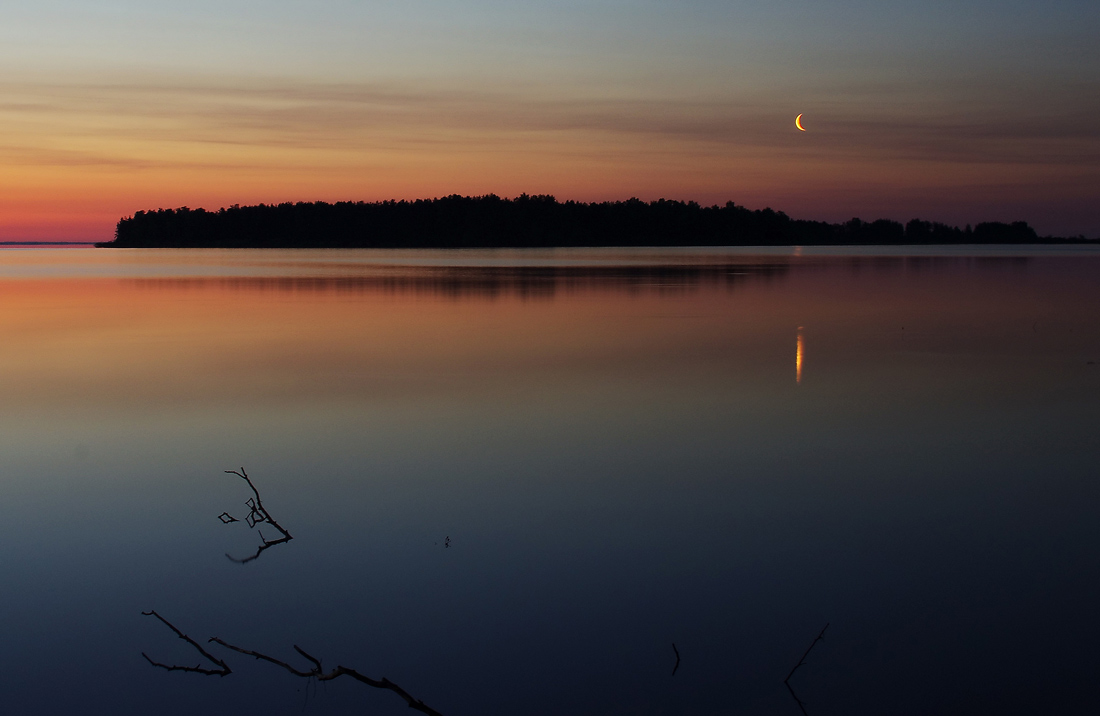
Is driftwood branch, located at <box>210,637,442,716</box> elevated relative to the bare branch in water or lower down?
elevated

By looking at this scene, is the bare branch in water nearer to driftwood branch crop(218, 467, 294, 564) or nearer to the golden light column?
driftwood branch crop(218, 467, 294, 564)

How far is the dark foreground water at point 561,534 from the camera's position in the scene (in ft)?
13.8

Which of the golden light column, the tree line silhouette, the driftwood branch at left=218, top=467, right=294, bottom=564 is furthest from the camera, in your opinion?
the tree line silhouette

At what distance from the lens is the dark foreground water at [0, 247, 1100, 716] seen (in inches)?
166

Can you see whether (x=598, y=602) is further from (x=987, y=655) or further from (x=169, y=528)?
(x=169, y=528)

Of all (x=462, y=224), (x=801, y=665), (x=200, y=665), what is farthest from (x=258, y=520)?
(x=462, y=224)

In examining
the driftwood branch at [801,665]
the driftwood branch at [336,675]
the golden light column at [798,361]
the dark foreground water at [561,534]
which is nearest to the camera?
the driftwood branch at [336,675]

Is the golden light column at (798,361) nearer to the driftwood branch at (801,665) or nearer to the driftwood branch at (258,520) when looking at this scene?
the driftwood branch at (258,520)

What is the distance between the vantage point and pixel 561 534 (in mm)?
5973

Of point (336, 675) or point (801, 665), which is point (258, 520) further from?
point (801, 665)

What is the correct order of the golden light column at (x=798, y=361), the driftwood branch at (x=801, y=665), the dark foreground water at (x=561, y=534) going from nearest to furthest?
the driftwood branch at (x=801, y=665) → the dark foreground water at (x=561, y=534) → the golden light column at (x=798, y=361)

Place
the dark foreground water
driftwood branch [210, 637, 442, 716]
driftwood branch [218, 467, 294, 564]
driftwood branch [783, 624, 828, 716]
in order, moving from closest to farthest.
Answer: driftwood branch [210, 637, 442, 716] → driftwood branch [783, 624, 828, 716] → the dark foreground water → driftwood branch [218, 467, 294, 564]

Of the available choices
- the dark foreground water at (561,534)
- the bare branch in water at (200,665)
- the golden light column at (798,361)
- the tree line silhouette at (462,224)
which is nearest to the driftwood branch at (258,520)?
the dark foreground water at (561,534)

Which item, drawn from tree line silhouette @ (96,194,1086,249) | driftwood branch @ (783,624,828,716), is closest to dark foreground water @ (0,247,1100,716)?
driftwood branch @ (783,624,828,716)
